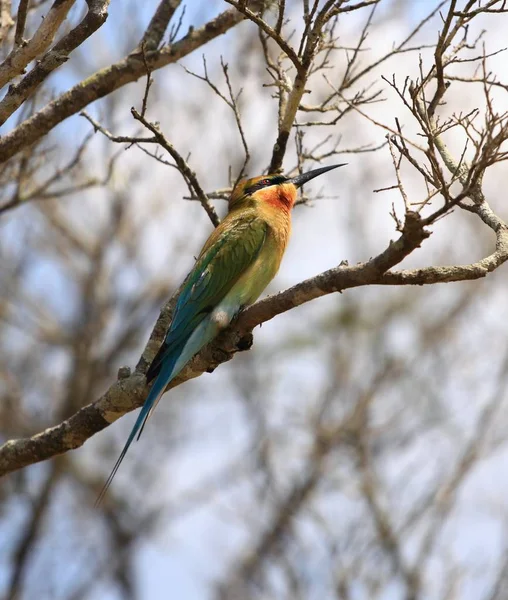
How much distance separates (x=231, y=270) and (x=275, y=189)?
2.04ft

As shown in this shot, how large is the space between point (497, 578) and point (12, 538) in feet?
20.9

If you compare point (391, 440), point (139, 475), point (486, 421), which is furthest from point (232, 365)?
point (486, 421)

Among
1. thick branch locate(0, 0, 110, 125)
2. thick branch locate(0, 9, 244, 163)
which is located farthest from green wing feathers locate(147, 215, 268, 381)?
thick branch locate(0, 0, 110, 125)

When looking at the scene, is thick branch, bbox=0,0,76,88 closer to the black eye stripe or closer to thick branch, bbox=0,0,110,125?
thick branch, bbox=0,0,110,125

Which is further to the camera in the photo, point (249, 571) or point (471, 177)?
point (249, 571)

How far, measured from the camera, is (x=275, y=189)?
4750mm

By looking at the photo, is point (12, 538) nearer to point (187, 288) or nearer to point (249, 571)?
point (249, 571)

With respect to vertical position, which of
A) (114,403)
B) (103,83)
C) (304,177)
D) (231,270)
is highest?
(103,83)

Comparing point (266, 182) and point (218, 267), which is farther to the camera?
point (266, 182)

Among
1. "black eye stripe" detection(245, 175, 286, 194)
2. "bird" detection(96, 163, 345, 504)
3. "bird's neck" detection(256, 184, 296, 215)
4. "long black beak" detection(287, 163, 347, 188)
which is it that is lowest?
"bird" detection(96, 163, 345, 504)

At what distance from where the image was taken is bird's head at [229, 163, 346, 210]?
4.73m

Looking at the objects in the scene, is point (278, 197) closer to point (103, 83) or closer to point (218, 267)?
point (218, 267)

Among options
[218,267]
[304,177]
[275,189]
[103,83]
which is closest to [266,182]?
[275,189]

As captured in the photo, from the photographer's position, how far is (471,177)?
2811 mm
